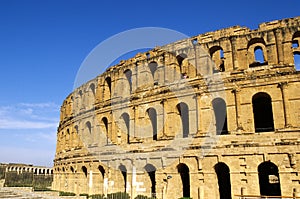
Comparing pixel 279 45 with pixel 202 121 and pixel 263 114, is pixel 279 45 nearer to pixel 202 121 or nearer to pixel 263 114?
pixel 263 114

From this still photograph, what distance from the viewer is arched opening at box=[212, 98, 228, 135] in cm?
2037

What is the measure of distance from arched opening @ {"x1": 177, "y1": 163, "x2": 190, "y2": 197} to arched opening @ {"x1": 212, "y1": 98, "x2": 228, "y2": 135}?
3288 millimetres

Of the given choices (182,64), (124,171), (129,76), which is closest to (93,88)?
(129,76)

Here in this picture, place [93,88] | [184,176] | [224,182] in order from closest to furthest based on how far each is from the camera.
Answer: [224,182] < [184,176] < [93,88]

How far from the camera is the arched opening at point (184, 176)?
2054 centimetres

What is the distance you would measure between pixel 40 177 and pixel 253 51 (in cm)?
3002

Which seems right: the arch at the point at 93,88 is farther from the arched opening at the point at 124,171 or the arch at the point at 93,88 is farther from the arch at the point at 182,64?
the arch at the point at 182,64

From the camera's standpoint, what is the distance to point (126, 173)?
74.8 feet

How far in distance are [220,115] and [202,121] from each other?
1.78 meters

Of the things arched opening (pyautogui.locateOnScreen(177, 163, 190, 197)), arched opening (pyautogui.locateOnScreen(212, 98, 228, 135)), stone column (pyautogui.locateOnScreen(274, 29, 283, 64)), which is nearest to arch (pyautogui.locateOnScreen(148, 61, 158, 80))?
arched opening (pyautogui.locateOnScreen(212, 98, 228, 135))

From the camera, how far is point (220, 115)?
69.3 feet

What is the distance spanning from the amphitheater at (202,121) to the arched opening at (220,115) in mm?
72

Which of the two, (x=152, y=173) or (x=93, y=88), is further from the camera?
(x=93, y=88)

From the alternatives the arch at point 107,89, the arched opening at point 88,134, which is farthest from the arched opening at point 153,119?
the arched opening at point 88,134
